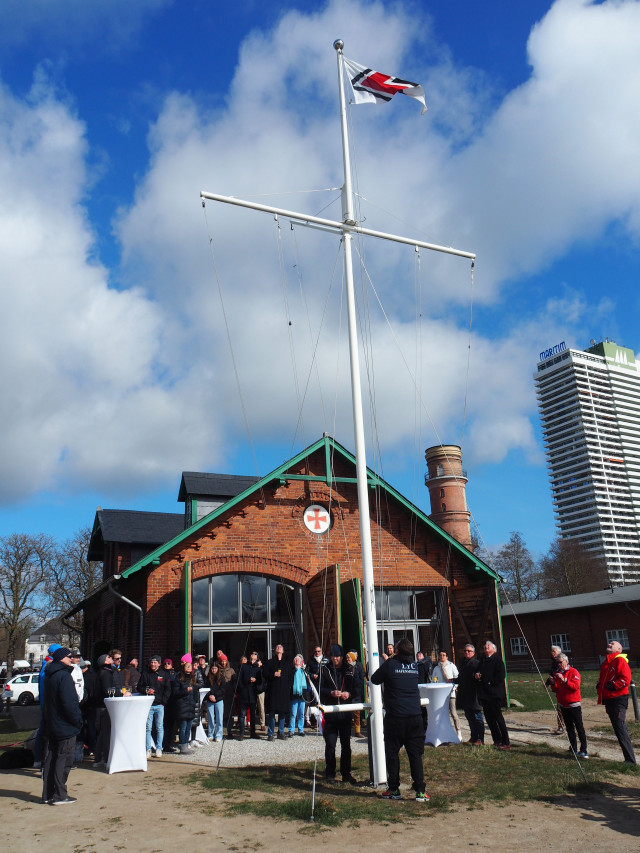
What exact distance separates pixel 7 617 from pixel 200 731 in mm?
39657

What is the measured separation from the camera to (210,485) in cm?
2158

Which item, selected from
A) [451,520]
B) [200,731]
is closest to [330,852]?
[200,731]

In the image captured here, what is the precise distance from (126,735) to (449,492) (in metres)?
47.8

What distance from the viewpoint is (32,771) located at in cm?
1036

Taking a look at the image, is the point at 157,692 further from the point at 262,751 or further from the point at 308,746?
the point at 308,746

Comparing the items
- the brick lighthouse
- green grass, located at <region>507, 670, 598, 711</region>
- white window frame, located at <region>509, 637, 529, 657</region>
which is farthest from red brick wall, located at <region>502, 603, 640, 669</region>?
the brick lighthouse

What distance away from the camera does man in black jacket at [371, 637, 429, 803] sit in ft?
25.3

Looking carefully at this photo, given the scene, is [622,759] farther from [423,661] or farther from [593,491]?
[593,491]

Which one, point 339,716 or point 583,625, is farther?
point 583,625

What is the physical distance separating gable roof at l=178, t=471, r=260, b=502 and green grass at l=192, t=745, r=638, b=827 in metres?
11.8

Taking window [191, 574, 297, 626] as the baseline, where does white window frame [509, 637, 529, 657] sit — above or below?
below

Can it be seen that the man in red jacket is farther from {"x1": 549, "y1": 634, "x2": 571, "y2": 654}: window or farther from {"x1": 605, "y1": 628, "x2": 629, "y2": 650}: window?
{"x1": 549, "y1": 634, "x2": 571, "y2": 654}: window

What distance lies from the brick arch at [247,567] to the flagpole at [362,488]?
24.1 feet

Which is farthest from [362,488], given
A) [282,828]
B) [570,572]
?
[570,572]
